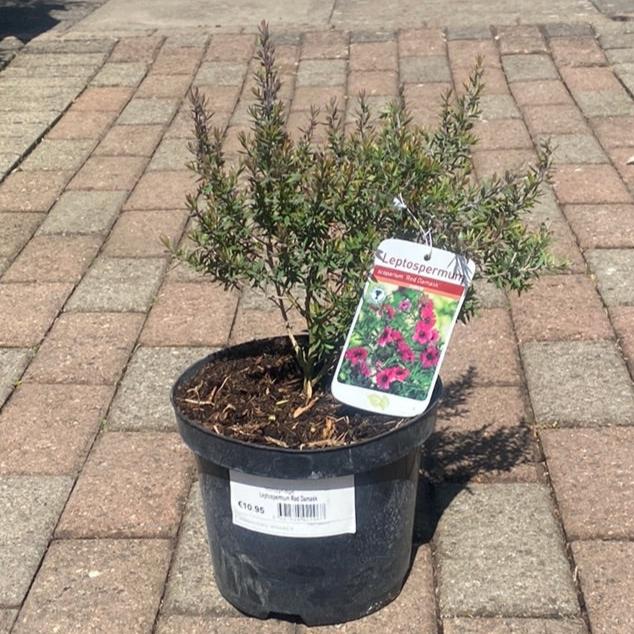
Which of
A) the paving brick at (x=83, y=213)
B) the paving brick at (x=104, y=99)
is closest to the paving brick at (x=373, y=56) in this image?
the paving brick at (x=104, y=99)

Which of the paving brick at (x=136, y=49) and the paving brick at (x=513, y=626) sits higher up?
the paving brick at (x=513, y=626)

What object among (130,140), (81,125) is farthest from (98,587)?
(81,125)

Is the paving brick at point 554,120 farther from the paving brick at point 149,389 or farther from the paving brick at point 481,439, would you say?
the paving brick at point 149,389

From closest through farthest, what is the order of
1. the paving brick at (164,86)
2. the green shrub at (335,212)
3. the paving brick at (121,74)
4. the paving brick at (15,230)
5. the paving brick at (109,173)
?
the green shrub at (335,212), the paving brick at (15,230), the paving brick at (109,173), the paving brick at (164,86), the paving brick at (121,74)

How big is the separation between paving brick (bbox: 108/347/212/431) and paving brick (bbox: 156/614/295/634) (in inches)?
36.3

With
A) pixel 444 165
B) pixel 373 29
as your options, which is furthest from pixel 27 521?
pixel 373 29

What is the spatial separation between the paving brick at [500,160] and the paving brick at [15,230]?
220 cm

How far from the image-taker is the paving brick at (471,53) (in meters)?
7.73

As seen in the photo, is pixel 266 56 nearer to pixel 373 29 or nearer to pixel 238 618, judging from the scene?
pixel 238 618

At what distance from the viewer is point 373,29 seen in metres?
8.67

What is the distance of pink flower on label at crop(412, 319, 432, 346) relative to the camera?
8.82ft

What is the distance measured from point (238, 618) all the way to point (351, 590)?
1.00 feet

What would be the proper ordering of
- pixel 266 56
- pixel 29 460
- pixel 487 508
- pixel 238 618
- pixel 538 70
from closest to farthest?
pixel 266 56
pixel 238 618
pixel 487 508
pixel 29 460
pixel 538 70

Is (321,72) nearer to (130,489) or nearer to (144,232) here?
(144,232)
